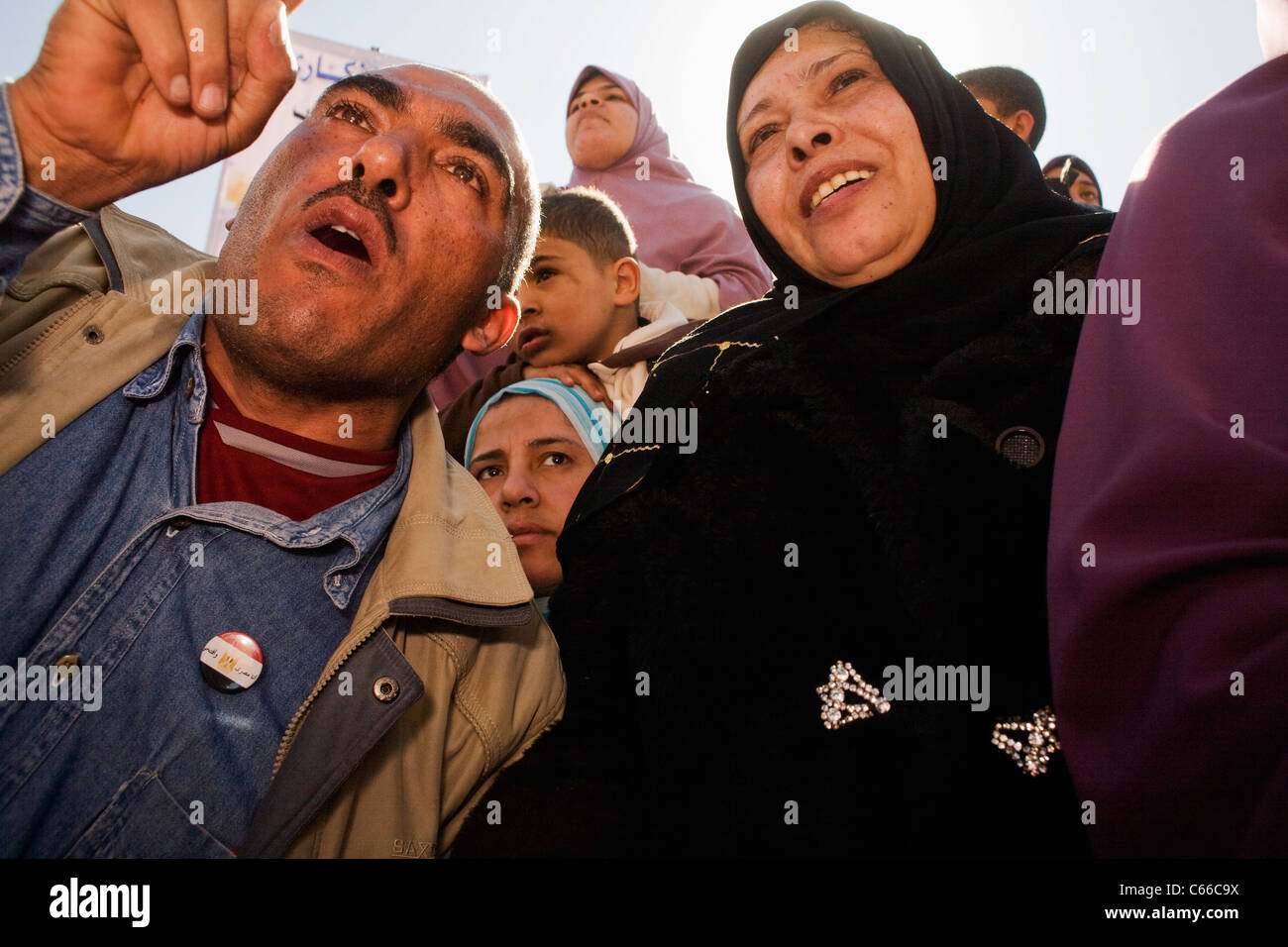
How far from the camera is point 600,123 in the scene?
4.31 metres

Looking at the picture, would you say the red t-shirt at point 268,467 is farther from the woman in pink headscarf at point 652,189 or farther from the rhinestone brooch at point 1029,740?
the woman in pink headscarf at point 652,189

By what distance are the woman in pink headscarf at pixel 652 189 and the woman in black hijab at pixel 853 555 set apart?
212 cm

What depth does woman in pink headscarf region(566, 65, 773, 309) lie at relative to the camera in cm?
407

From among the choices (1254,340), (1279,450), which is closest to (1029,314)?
(1254,340)

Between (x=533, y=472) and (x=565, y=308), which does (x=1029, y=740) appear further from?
(x=565, y=308)

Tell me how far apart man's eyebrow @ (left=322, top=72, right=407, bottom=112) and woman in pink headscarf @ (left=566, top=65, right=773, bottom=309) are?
7.58 ft

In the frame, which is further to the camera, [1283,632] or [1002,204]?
[1002,204]

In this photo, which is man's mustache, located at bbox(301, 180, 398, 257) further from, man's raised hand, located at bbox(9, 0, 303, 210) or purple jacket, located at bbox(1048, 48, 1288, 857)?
purple jacket, located at bbox(1048, 48, 1288, 857)

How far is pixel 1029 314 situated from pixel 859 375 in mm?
346

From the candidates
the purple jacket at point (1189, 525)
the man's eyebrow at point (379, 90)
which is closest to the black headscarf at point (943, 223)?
the purple jacket at point (1189, 525)

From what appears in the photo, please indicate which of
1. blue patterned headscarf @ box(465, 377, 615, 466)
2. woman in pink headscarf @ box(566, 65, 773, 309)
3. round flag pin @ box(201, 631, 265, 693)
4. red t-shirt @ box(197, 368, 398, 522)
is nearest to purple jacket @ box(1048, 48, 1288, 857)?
round flag pin @ box(201, 631, 265, 693)

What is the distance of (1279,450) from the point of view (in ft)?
2.80

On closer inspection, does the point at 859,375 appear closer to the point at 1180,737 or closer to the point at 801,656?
the point at 801,656

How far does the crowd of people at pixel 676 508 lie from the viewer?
94 centimetres
